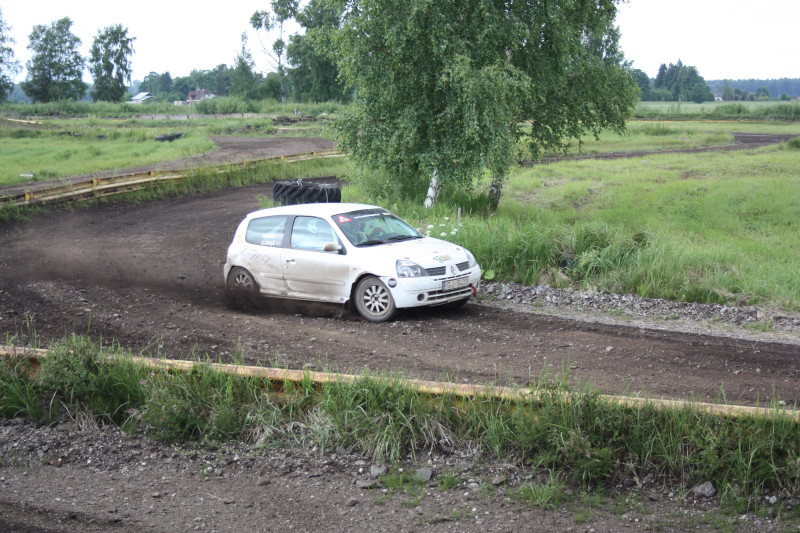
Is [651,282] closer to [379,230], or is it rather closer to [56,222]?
[379,230]

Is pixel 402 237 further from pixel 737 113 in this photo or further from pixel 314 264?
pixel 737 113

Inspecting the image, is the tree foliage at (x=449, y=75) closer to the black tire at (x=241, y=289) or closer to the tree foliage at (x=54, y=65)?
the black tire at (x=241, y=289)

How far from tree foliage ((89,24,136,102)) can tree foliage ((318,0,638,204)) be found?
348 ft

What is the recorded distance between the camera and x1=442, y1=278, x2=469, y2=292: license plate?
1058 cm

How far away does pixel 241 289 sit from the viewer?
1209 centimetres

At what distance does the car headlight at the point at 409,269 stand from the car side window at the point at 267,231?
2309mm

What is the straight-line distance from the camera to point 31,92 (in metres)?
108

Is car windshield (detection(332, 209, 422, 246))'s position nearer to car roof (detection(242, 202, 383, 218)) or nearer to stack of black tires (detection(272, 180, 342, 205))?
car roof (detection(242, 202, 383, 218))

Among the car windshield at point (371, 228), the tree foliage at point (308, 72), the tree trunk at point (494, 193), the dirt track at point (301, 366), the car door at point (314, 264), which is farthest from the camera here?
the tree foliage at point (308, 72)

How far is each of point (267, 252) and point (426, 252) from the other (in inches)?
107

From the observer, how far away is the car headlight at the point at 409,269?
34.1 ft

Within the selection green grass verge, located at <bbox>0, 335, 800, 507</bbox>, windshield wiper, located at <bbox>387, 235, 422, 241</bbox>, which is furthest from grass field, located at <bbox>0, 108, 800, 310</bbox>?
green grass verge, located at <bbox>0, 335, 800, 507</bbox>

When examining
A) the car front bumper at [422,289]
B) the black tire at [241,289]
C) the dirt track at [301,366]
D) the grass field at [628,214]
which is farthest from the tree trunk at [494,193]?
the car front bumper at [422,289]

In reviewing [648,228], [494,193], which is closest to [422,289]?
[648,228]
